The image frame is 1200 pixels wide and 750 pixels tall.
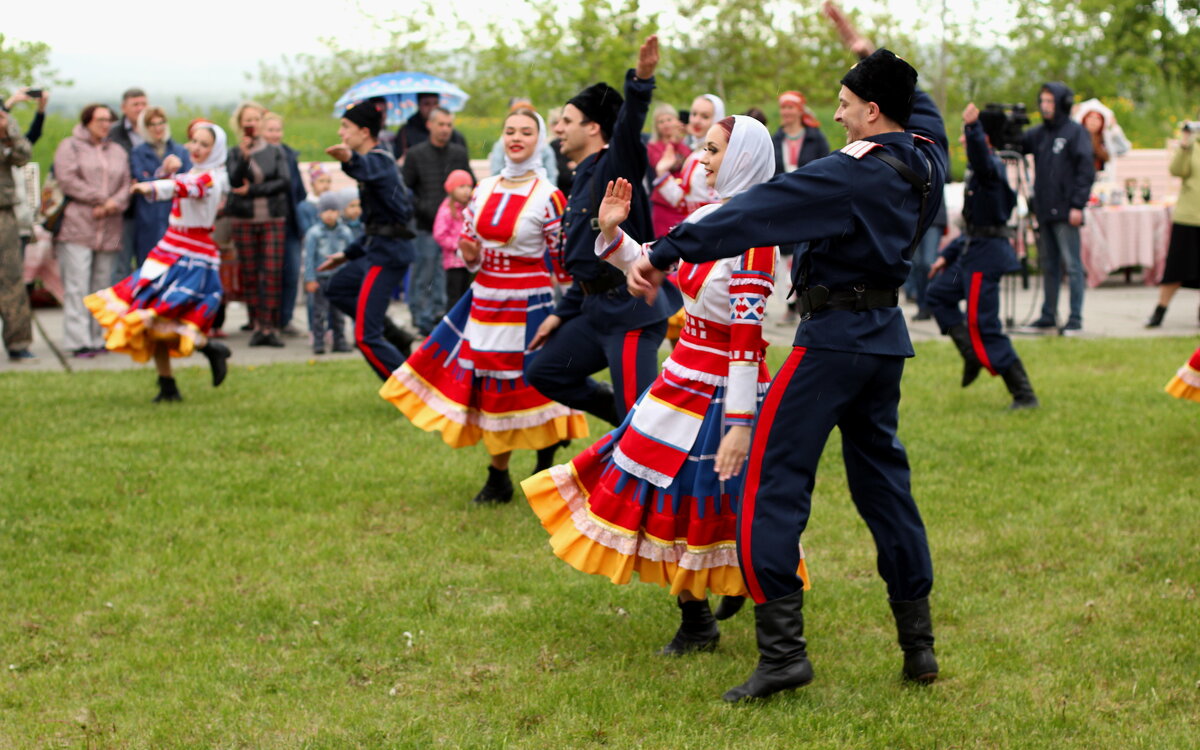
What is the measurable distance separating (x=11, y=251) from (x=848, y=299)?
10024 millimetres

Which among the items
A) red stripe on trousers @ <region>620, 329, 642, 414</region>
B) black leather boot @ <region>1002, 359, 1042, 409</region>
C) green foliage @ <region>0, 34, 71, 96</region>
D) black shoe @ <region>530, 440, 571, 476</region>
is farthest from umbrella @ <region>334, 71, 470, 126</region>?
green foliage @ <region>0, 34, 71, 96</region>

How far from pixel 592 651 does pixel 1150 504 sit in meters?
3.38

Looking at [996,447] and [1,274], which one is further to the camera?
[1,274]

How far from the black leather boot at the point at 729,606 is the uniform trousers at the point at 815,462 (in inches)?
30.7

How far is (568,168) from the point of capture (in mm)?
13883

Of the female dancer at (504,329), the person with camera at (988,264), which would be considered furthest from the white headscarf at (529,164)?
the person with camera at (988,264)

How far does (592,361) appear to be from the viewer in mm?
6219

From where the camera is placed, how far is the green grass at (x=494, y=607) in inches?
177

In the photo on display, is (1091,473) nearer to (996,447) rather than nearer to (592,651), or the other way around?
(996,447)

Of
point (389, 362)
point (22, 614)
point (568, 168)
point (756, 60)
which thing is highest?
point (756, 60)

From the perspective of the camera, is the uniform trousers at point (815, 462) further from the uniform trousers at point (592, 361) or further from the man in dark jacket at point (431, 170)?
the man in dark jacket at point (431, 170)

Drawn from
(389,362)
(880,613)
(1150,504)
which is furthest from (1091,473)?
(389,362)

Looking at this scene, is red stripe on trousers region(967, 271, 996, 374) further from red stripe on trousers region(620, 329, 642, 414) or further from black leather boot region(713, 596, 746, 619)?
black leather boot region(713, 596, 746, 619)

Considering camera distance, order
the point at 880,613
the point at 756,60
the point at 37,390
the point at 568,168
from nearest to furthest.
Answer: the point at 880,613, the point at 37,390, the point at 568,168, the point at 756,60
